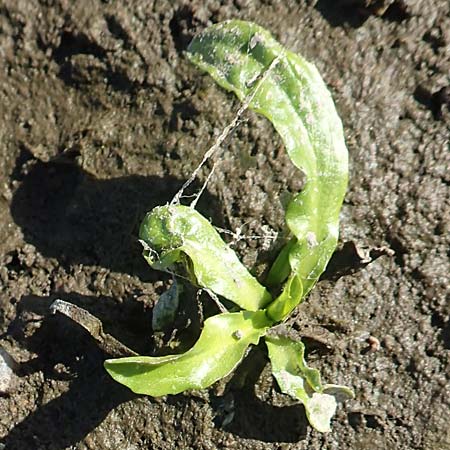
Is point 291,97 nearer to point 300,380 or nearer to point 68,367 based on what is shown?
point 300,380

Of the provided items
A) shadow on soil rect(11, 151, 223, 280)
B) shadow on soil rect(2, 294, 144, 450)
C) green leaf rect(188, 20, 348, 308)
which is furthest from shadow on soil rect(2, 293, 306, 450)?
green leaf rect(188, 20, 348, 308)

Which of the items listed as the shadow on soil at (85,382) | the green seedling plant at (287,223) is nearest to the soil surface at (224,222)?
the shadow on soil at (85,382)

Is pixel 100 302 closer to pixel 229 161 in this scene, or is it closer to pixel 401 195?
pixel 229 161

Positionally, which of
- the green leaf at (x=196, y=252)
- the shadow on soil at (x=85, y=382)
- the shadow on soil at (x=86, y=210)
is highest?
the green leaf at (x=196, y=252)

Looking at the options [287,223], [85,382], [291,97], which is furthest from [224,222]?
[85,382]

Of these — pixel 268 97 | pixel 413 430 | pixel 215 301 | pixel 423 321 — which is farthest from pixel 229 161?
pixel 413 430

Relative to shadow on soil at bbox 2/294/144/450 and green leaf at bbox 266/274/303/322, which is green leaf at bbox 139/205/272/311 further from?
shadow on soil at bbox 2/294/144/450

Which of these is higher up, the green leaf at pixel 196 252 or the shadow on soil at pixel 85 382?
the green leaf at pixel 196 252

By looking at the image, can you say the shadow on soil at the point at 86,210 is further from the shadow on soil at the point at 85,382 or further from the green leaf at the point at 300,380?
the green leaf at the point at 300,380
